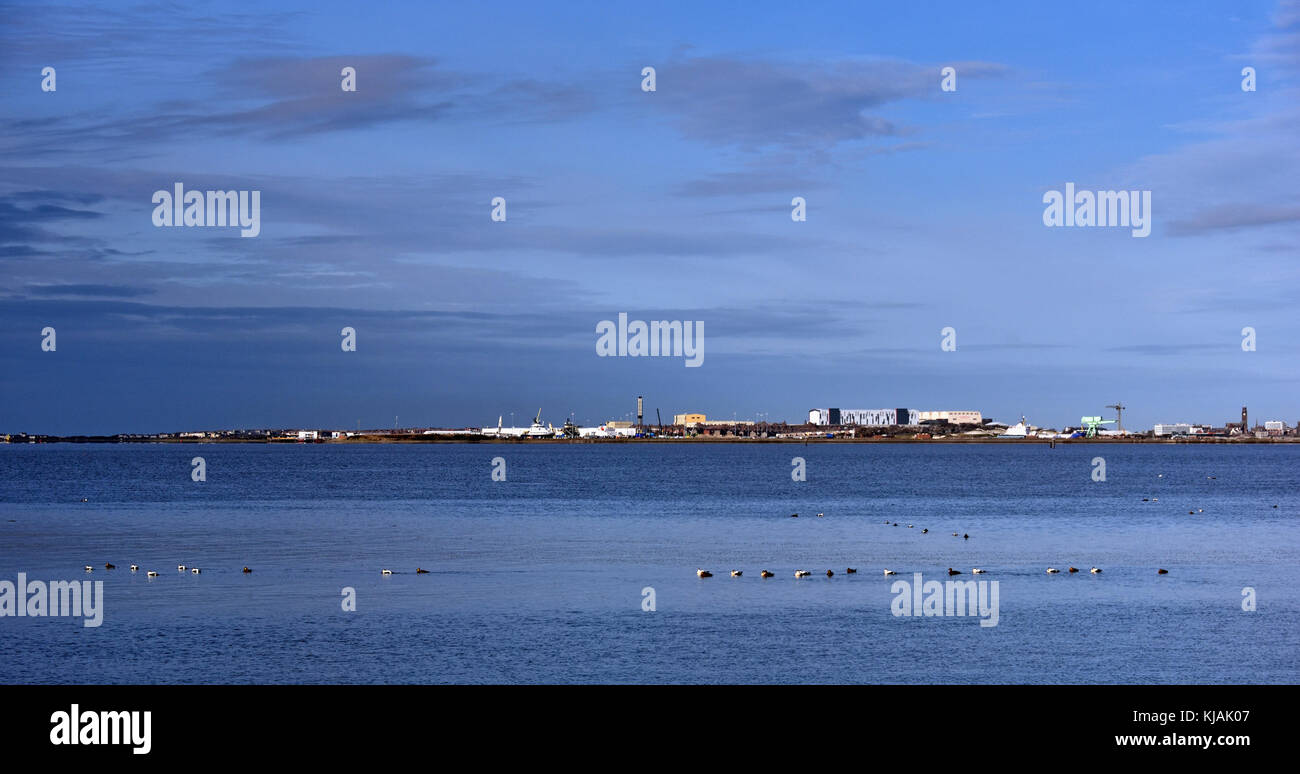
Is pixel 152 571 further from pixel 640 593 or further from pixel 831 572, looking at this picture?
pixel 831 572

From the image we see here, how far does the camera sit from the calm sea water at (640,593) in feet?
97.8

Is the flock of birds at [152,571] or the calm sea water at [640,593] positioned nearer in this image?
the calm sea water at [640,593]

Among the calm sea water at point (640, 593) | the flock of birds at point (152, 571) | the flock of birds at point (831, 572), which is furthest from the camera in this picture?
the flock of birds at point (152, 571)

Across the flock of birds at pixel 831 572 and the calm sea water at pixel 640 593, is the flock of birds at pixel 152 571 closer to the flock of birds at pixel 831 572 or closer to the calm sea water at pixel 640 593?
the calm sea water at pixel 640 593

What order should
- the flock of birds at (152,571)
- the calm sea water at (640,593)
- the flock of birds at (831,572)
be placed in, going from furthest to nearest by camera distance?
the flock of birds at (152,571)
the flock of birds at (831,572)
the calm sea water at (640,593)

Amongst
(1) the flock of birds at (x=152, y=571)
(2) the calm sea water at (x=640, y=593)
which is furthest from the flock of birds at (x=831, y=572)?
(1) the flock of birds at (x=152, y=571)

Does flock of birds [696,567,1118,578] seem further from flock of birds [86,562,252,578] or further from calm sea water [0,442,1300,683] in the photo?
flock of birds [86,562,252,578]

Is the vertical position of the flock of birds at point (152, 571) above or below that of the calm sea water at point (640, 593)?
above

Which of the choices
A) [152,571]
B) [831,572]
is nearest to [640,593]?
[831,572]

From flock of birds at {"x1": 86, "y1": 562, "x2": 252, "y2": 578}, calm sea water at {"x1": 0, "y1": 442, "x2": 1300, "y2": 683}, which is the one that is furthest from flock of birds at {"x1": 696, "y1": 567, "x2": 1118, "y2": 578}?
flock of birds at {"x1": 86, "y1": 562, "x2": 252, "y2": 578}

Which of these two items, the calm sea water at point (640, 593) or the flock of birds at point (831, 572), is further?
the flock of birds at point (831, 572)
